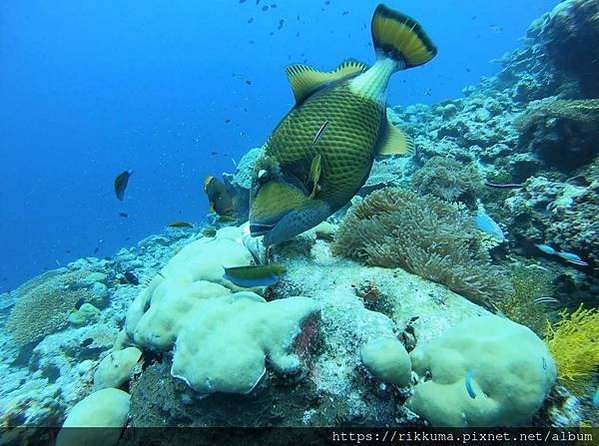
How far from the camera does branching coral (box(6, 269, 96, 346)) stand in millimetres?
9203

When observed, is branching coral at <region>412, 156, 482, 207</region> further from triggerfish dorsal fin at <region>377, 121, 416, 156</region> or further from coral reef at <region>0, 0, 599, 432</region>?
triggerfish dorsal fin at <region>377, 121, 416, 156</region>

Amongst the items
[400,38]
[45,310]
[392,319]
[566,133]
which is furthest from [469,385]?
[45,310]

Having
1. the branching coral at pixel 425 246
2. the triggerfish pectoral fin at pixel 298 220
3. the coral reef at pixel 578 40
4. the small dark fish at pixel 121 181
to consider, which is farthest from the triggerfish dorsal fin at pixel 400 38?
the coral reef at pixel 578 40

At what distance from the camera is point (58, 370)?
293 inches

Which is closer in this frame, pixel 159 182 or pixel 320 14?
pixel 159 182

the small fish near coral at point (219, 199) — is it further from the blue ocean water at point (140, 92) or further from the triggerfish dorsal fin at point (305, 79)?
the blue ocean water at point (140, 92)

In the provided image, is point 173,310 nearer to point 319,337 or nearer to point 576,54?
point 319,337

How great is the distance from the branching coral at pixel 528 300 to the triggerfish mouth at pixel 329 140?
211 cm

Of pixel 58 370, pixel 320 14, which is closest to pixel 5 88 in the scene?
pixel 320 14

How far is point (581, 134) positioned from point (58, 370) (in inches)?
417

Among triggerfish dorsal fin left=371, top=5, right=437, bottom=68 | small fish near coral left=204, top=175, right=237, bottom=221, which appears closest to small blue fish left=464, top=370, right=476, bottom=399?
triggerfish dorsal fin left=371, top=5, right=437, bottom=68

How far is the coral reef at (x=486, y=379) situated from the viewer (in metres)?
1.96

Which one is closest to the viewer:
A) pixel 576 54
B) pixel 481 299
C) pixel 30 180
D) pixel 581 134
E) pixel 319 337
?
pixel 319 337

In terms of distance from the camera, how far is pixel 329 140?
234 cm
